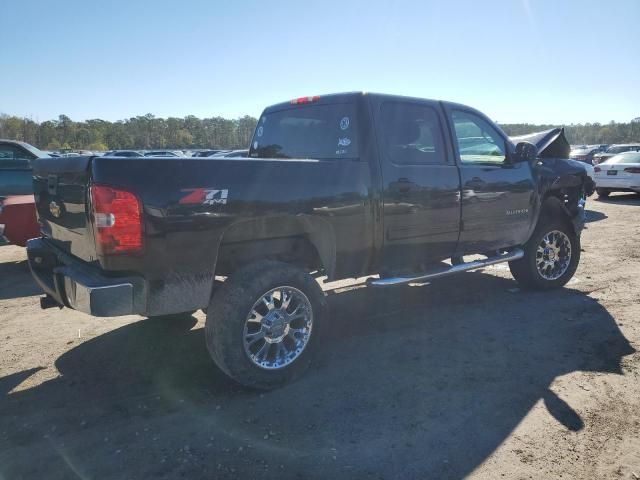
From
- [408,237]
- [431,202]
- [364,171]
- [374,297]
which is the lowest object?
[374,297]

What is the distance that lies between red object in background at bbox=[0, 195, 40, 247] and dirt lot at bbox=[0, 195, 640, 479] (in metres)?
1.56

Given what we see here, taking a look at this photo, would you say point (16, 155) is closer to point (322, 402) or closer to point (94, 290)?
point (94, 290)

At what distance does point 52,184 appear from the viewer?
3.54 metres

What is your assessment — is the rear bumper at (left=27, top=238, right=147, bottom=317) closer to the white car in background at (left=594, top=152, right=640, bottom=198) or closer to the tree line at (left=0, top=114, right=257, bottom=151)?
the white car in background at (left=594, top=152, right=640, bottom=198)

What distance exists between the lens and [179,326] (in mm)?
4781

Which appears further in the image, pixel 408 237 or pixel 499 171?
pixel 499 171

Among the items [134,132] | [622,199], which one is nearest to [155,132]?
[134,132]

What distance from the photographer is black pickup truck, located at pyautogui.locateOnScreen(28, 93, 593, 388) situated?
2.93 metres

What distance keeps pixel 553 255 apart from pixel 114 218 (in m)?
5.11

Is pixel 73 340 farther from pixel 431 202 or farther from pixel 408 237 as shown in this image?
pixel 431 202

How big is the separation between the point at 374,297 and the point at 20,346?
364cm

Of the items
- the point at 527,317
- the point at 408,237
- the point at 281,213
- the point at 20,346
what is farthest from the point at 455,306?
the point at 20,346

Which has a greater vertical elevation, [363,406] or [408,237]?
[408,237]

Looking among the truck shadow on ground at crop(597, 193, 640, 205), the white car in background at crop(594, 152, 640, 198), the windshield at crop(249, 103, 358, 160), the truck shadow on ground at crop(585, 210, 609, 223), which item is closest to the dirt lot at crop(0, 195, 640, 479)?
the windshield at crop(249, 103, 358, 160)
